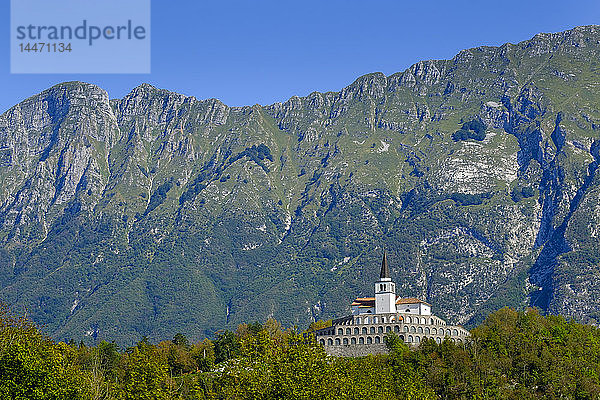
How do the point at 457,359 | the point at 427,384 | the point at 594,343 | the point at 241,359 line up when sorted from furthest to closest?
the point at 594,343 < the point at 457,359 < the point at 427,384 < the point at 241,359

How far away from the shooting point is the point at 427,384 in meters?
139

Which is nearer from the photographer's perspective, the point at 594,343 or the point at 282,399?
the point at 282,399

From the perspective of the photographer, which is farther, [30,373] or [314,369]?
[30,373]

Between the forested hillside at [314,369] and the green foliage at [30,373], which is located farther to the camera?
the green foliage at [30,373]

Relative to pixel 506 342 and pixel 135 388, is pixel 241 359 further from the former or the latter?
pixel 506 342

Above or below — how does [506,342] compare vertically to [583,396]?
above

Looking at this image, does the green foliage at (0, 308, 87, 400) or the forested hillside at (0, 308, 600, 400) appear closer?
the forested hillside at (0, 308, 600, 400)

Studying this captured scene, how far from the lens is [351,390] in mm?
82188

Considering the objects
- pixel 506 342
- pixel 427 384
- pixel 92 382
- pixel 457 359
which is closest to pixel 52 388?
pixel 92 382

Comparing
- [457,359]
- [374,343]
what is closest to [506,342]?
[457,359]

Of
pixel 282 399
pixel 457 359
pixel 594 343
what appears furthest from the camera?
pixel 594 343

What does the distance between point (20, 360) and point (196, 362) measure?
10787 cm

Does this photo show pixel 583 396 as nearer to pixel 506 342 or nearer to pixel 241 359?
pixel 506 342

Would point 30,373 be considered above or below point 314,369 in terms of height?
above
